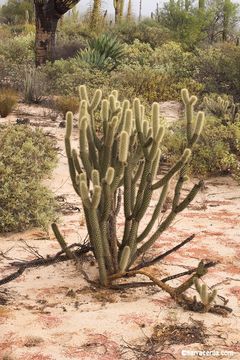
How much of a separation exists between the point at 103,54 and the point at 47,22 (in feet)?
4.71

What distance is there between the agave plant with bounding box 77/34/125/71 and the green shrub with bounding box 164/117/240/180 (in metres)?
5.61

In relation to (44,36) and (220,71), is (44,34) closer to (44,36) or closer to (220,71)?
(44,36)

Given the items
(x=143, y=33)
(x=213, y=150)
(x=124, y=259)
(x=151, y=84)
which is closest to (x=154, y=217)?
(x=124, y=259)

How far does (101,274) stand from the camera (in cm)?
329

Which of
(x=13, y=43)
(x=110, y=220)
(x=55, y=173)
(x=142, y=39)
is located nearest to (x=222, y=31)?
(x=142, y=39)

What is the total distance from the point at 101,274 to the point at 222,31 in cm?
2038

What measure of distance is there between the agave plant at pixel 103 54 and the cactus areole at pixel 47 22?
76cm

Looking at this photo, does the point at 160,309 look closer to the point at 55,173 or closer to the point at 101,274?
the point at 101,274

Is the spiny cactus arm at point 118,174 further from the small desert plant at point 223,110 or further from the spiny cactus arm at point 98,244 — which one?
the small desert plant at point 223,110

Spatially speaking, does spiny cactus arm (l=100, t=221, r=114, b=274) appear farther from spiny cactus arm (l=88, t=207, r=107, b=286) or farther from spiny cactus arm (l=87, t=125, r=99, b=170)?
spiny cactus arm (l=87, t=125, r=99, b=170)

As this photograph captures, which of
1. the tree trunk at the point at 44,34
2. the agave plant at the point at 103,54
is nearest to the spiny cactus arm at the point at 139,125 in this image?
the agave plant at the point at 103,54

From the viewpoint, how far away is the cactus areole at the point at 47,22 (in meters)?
12.5

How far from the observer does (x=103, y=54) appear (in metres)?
13.1

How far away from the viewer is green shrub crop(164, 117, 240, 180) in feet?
22.0
